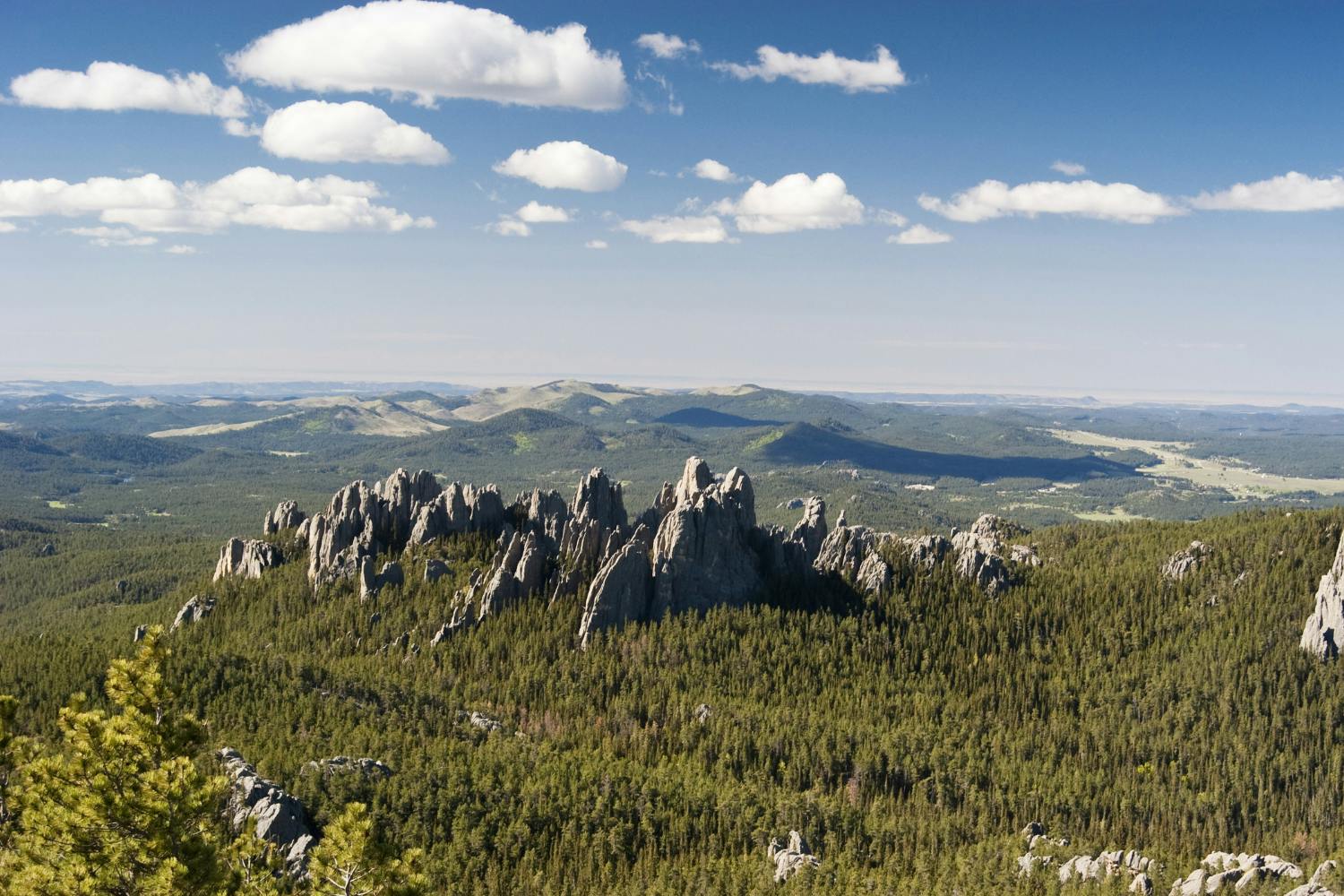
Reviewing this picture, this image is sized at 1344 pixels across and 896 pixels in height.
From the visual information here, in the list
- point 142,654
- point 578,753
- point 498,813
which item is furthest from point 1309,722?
point 142,654

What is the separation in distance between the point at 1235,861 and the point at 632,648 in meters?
103

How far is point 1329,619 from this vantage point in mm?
181625

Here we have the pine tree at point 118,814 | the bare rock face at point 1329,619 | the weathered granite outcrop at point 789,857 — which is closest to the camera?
the pine tree at point 118,814

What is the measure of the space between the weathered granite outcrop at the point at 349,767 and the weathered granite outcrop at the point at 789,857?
51.1m

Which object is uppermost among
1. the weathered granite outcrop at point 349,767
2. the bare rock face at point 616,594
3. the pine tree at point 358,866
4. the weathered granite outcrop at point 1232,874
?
the pine tree at point 358,866

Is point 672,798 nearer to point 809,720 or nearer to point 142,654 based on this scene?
point 809,720

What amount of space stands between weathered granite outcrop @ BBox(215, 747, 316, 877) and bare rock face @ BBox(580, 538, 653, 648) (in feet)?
291

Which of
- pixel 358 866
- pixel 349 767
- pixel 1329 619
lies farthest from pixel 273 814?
pixel 1329 619

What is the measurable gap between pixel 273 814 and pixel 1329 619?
181 metres

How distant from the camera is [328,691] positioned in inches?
6260

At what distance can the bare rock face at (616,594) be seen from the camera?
19288 centimetres

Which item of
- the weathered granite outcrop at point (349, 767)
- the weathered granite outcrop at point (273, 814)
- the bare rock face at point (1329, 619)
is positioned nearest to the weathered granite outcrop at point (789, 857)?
the weathered granite outcrop at point (349, 767)

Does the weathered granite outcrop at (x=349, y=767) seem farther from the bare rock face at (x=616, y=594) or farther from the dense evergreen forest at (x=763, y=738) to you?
the bare rock face at (x=616, y=594)

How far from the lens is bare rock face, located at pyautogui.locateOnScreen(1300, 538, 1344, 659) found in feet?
592
